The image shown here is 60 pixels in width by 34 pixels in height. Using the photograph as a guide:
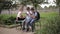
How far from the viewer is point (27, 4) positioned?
9711 mm

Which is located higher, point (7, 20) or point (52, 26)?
point (52, 26)

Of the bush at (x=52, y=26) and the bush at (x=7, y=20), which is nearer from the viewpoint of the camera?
the bush at (x=52, y=26)

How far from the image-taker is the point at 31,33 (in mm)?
7469

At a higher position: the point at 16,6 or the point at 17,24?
the point at 16,6

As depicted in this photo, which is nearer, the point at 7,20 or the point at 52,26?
the point at 52,26

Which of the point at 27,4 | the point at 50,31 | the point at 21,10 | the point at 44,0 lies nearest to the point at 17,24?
the point at 21,10

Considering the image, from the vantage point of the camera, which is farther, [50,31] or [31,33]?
[31,33]

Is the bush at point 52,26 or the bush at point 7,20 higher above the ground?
the bush at point 52,26

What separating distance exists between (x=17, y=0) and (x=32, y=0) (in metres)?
1.22

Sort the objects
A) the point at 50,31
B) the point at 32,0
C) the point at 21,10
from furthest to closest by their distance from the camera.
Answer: the point at 32,0
the point at 21,10
the point at 50,31

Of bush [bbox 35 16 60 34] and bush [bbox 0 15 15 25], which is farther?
bush [bbox 0 15 15 25]

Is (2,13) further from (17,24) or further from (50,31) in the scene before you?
(50,31)

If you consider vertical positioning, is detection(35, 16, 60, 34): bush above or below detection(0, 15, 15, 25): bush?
above

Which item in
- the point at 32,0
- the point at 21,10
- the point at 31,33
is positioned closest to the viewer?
the point at 31,33
